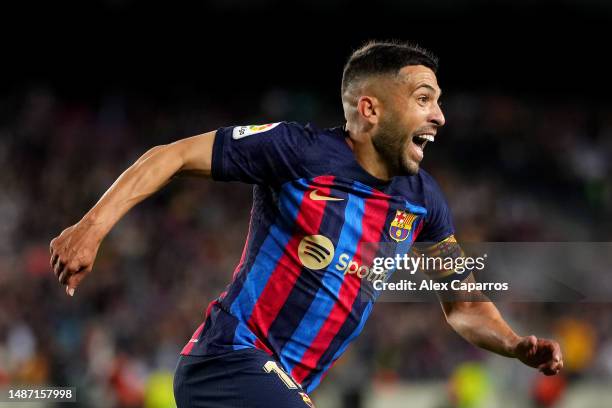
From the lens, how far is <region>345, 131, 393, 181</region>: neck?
4055 mm

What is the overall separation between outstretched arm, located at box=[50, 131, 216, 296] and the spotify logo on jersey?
0.49 meters

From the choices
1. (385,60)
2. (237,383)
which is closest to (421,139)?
(385,60)

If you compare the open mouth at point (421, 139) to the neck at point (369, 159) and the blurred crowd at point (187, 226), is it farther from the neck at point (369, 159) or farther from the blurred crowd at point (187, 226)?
the blurred crowd at point (187, 226)

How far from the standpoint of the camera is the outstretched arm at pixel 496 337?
153 inches

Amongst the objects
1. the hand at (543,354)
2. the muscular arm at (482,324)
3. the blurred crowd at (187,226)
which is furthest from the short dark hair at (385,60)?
the blurred crowd at (187,226)

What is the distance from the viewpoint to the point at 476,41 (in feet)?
59.0

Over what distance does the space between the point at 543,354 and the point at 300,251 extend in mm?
1068

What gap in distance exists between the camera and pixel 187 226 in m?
13.4

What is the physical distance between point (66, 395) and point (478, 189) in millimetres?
8131

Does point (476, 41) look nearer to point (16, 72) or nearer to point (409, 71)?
point (16, 72)

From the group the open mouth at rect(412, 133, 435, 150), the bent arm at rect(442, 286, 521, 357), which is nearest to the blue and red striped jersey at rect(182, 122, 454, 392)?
the open mouth at rect(412, 133, 435, 150)

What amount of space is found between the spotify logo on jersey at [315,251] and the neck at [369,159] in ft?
1.23

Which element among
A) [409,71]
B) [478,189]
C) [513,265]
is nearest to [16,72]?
[478,189]

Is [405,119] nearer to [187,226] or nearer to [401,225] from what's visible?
[401,225]
